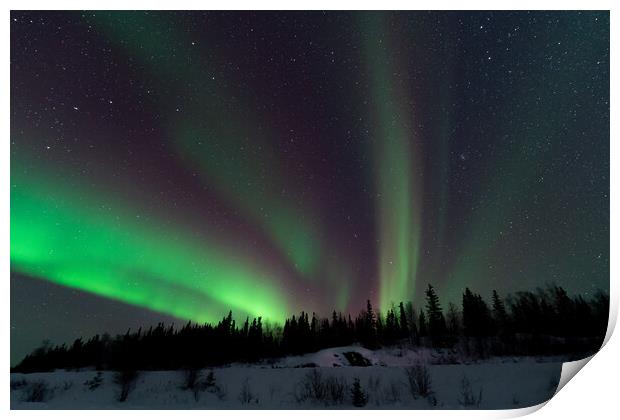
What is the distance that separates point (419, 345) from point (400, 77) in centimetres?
152

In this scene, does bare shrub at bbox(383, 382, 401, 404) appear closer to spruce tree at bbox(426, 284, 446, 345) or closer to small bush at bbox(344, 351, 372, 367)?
small bush at bbox(344, 351, 372, 367)

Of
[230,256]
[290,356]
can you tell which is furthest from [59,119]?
[290,356]

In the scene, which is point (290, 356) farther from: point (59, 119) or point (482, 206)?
point (59, 119)

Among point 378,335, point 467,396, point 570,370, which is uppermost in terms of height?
point 378,335

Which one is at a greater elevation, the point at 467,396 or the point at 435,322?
the point at 435,322

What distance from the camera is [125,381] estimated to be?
273 centimetres

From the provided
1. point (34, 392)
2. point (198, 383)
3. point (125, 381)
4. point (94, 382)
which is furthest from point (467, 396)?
point (34, 392)

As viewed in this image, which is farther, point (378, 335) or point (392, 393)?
point (378, 335)

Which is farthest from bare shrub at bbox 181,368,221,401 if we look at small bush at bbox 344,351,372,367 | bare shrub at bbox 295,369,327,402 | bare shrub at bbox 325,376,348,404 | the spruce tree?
the spruce tree

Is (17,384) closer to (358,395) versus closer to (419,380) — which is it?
(358,395)

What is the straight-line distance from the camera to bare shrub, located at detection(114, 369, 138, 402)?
2.71 m

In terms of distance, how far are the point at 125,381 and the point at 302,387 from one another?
949 millimetres

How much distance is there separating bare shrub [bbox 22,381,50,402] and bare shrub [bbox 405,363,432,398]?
193cm
